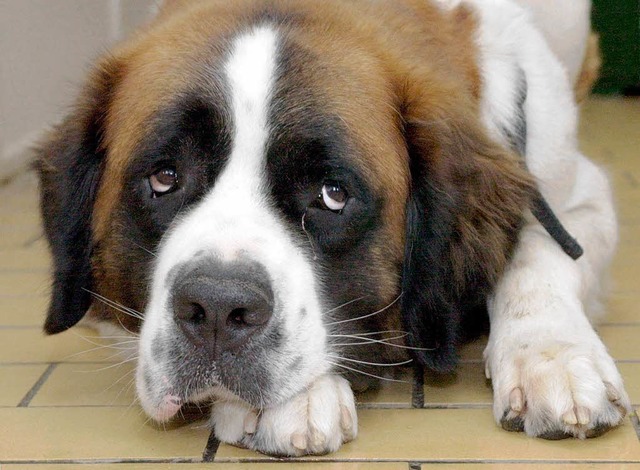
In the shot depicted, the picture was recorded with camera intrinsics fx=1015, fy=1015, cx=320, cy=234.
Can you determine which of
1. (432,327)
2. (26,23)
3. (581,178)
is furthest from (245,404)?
(26,23)

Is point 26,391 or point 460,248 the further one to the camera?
point 26,391

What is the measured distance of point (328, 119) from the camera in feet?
6.19

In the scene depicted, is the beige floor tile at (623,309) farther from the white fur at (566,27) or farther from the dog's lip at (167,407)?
the dog's lip at (167,407)

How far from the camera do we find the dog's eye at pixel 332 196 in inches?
73.9

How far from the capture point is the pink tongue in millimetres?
1799

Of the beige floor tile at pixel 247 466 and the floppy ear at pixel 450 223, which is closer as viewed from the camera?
the beige floor tile at pixel 247 466

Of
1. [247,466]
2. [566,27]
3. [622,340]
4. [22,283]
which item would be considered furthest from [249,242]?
[566,27]

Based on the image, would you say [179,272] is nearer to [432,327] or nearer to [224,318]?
[224,318]

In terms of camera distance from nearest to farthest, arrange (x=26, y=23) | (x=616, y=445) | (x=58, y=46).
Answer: (x=616, y=445)
(x=26, y=23)
(x=58, y=46)

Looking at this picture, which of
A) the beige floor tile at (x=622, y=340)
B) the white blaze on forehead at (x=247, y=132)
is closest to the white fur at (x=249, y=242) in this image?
the white blaze on forehead at (x=247, y=132)

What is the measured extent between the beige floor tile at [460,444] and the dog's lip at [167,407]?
117 mm

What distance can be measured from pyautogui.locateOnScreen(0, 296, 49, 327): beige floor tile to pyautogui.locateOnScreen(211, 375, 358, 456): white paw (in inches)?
40.1

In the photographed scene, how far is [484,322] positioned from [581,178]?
0.61 m

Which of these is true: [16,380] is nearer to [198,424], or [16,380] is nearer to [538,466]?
[198,424]
